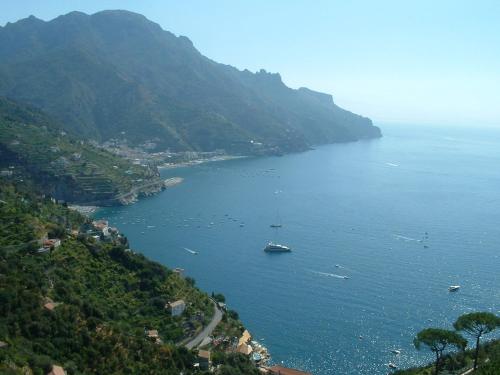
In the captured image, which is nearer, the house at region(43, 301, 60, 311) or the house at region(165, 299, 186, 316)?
the house at region(43, 301, 60, 311)

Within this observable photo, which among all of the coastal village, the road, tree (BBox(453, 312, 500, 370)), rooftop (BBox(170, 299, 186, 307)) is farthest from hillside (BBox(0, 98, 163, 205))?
tree (BBox(453, 312, 500, 370))

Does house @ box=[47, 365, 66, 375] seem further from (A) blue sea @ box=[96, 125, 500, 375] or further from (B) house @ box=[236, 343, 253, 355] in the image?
(A) blue sea @ box=[96, 125, 500, 375]

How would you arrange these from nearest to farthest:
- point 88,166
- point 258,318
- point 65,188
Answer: point 258,318 → point 65,188 → point 88,166

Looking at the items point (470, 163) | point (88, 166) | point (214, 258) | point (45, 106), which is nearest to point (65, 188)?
point (88, 166)

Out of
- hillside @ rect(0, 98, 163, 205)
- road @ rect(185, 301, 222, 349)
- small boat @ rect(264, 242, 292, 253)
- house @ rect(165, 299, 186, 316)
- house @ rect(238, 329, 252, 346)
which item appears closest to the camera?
road @ rect(185, 301, 222, 349)

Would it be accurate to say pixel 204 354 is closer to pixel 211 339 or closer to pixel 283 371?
pixel 211 339

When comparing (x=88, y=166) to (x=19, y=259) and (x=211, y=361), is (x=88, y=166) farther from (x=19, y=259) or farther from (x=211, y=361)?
(x=211, y=361)
